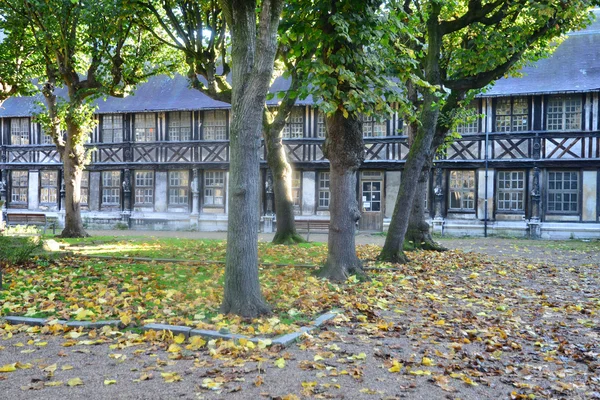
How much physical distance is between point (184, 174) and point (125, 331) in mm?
23933

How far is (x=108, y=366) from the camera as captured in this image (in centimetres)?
518

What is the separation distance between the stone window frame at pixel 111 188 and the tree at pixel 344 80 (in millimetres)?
22628

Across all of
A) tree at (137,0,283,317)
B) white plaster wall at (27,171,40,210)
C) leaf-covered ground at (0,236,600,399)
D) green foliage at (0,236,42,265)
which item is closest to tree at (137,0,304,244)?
green foliage at (0,236,42,265)

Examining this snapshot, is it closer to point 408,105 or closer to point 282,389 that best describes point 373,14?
point 408,105

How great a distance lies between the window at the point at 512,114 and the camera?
24969mm

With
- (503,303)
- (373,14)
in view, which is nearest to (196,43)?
(373,14)

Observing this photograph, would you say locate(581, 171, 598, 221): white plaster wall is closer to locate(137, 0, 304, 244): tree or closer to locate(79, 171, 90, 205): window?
locate(137, 0, 304, 244): tree

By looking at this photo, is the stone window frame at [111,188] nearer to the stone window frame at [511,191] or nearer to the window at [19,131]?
the window at [19,131]

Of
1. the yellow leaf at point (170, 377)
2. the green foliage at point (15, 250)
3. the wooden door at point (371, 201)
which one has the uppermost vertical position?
the wooden door at point (371, 201)

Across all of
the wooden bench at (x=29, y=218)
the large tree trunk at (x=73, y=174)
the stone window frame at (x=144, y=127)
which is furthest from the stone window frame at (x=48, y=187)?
the large tree trunk at (x=73, y=174)

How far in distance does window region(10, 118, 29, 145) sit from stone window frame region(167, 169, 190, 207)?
9.52 metres

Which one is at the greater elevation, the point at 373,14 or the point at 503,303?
the point at 373,14

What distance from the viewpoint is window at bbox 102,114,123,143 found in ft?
101

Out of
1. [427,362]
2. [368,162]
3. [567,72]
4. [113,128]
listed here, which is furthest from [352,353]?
[113,128]
